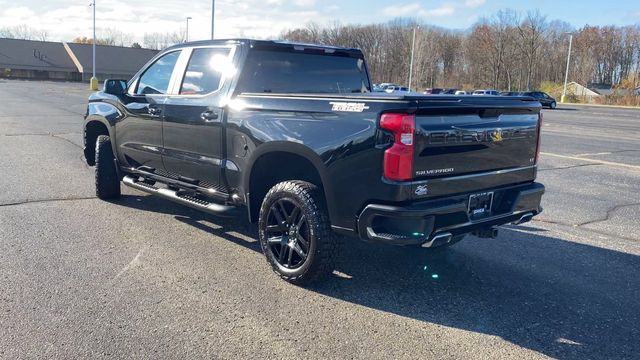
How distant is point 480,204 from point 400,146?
1019mm

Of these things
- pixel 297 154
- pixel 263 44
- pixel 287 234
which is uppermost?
pixel 263 44

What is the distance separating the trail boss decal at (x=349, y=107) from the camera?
387 cm

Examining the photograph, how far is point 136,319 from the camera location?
3.80 m

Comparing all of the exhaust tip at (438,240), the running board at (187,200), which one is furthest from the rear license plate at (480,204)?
the running board at (187,200)

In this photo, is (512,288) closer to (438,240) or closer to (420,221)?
(438,240)

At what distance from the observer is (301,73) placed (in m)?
5.59

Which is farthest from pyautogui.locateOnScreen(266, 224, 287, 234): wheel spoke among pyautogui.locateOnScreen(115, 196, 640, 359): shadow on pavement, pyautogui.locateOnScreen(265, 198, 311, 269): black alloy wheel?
pyautogui.locateOnScreen(115, 196, 640, 359): shadow on pavement

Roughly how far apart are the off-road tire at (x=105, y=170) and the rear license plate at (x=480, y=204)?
4.66 m

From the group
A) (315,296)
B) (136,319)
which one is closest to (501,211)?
(315,296)

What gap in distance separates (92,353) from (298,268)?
1.65 metres

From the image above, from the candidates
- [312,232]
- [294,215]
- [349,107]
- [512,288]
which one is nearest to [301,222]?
[294,215]

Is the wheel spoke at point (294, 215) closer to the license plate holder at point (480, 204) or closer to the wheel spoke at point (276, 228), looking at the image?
the wheel spoke at point (276, 228)

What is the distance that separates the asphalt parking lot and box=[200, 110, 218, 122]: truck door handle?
1234 mm

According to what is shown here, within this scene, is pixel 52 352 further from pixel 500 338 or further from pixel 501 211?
pixel 501 211
